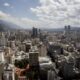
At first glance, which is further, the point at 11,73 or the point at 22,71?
the point at 22,71

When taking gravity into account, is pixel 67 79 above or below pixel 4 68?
below

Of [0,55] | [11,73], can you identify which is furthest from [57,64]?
[11,73]

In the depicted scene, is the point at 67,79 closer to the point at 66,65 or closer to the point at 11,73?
the point at 66,65

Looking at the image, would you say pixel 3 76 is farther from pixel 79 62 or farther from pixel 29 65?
Answer: pixel 79 62

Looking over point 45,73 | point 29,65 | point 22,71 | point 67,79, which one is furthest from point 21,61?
point 67,79

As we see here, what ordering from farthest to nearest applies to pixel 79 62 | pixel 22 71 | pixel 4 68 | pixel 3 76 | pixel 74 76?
pixel 79 62 → pixel 22 71 → pixel 74 76 → pixel 4 68 → pixel 3 76

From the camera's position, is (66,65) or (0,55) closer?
(66,65)

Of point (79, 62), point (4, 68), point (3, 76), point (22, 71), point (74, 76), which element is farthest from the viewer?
point (79, 62)

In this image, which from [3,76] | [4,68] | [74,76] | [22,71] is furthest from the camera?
[22,71]

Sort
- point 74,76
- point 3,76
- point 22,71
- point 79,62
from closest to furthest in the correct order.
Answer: point 3,76 → point 74,76 → point 22,71 → point 79,62
